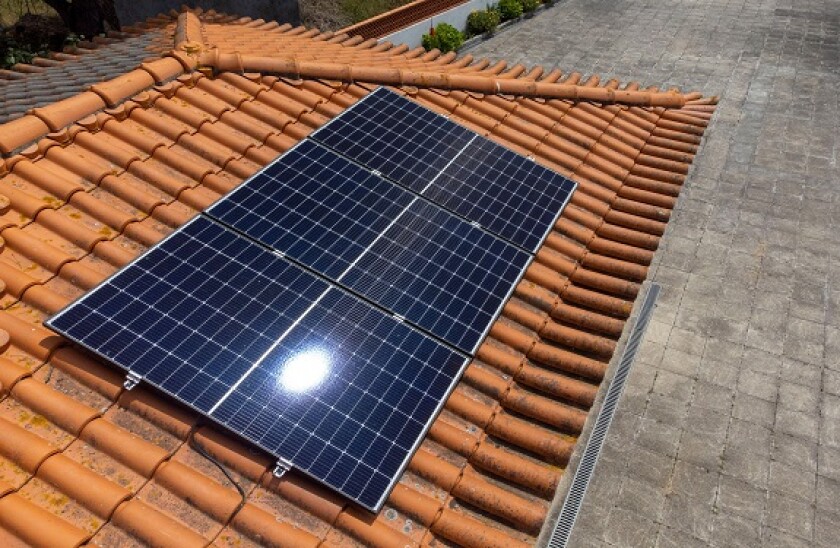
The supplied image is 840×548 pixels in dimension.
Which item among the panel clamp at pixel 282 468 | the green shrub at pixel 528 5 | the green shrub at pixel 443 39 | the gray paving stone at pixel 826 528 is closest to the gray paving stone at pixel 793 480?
the gray paving stone at pixel 826 528

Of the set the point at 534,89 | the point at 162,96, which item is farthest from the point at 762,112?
the point at 162,96

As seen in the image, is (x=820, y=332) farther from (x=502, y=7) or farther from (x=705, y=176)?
(x=502, y=7)

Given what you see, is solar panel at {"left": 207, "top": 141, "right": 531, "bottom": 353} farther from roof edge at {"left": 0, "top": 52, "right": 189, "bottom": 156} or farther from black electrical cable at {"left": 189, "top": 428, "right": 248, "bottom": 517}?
roof edge at {"left": 0, "top": 52, "right": 189, "bottom": 156}

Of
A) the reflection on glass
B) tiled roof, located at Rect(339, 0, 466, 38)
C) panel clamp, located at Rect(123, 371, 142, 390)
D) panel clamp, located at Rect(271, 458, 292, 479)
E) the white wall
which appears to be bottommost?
the white wall

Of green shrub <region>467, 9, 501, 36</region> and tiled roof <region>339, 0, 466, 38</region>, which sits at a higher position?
tiled roof <region>339, 0, 466, 38</region>

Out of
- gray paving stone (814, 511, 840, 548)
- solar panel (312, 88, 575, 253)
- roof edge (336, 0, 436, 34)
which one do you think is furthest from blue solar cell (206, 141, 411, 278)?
roof edge (336, 0, 436, 34)

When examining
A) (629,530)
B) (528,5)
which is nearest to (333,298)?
(629,530)
